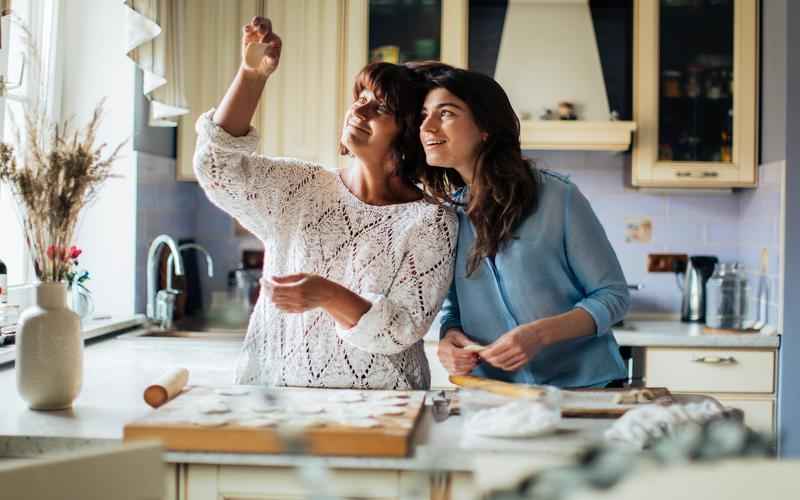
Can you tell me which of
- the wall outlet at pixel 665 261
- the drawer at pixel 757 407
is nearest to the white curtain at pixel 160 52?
the wall outlet at pixel 665 261

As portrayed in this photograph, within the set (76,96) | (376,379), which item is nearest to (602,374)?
(376,379)

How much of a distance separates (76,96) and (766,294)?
103 inches

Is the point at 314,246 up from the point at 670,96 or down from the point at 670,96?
down

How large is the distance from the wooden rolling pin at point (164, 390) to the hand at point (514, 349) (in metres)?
0.57

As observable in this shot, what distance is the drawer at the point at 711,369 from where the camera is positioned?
10.2 ft

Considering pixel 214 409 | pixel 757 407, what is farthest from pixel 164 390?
pixel 757 407

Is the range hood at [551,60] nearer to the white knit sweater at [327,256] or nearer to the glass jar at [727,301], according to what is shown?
the glass jar at [727,301]


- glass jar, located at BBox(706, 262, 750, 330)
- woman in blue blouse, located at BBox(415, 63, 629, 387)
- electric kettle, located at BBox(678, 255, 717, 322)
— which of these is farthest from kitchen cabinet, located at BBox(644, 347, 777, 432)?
woman in blue blouse, located at BBox(415, 63, 629, 387)

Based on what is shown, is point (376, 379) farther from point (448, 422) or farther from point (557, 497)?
point (557, 497)

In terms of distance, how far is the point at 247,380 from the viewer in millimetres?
1792

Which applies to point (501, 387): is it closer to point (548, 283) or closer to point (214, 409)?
point (548, 283)

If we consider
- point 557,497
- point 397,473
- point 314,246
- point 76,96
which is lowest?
point 397,473

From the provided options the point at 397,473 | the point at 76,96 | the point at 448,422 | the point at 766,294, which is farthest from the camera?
the point at 766,294

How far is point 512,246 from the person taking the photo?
1849 mm
